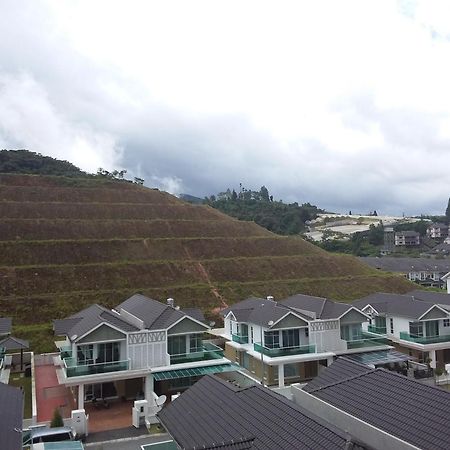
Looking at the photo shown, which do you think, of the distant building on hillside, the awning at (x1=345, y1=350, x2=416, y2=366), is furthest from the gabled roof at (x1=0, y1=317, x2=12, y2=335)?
the distant building on hillside

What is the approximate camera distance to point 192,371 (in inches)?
1089

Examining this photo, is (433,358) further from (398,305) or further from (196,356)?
(196,356)

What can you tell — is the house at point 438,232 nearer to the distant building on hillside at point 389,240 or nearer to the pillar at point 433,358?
the distant building on hillside at point 389,240

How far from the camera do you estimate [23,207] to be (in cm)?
6725

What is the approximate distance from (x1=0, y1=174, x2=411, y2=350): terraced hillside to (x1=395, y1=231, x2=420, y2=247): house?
70.9m

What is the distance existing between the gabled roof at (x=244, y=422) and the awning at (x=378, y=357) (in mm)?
16513

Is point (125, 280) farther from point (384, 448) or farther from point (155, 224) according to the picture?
point (384, 448)

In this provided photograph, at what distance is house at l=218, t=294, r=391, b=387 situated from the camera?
29.7 m

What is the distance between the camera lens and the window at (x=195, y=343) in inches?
1166

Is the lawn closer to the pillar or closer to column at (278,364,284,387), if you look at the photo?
column at (278,364,284,387)

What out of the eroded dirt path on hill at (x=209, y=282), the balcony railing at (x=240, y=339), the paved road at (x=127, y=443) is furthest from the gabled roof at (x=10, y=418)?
the eroded dirt path on hill at (x=209, y=282)

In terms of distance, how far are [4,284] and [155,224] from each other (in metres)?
25.4

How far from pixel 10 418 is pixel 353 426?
9.99 m

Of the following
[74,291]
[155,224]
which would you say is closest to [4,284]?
[74,291]
